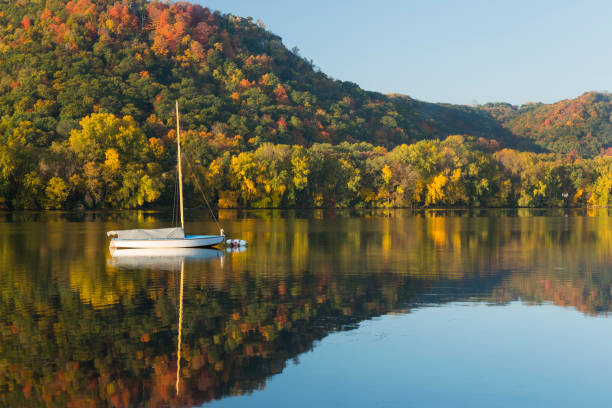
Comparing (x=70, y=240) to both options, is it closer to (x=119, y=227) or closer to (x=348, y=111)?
(x=119, y=227)

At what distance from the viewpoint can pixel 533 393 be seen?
1215 centimetres

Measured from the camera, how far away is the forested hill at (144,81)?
121 metres

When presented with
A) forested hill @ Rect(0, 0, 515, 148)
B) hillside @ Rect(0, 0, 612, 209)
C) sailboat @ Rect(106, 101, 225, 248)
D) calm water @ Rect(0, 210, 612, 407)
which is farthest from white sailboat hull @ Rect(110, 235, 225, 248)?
forested hill @ Rect(0, 0, 515, 148)

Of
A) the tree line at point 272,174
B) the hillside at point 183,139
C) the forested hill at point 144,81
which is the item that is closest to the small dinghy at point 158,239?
the tree line at point 272,174

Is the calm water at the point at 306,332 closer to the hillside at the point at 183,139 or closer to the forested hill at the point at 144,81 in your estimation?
the hillside at the point at 183,139

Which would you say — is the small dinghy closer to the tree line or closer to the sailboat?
the sailboat

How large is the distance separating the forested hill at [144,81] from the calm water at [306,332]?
85166mm

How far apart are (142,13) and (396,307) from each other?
18589 centimetres

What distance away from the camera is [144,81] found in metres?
145

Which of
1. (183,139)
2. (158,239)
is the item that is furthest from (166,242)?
(183,139)

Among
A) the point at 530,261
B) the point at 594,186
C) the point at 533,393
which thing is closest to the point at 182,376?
the point at 533,393

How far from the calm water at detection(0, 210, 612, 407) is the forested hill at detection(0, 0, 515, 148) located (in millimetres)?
85166

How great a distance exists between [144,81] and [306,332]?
13698 centimetres

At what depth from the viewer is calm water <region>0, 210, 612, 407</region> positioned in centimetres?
1212
